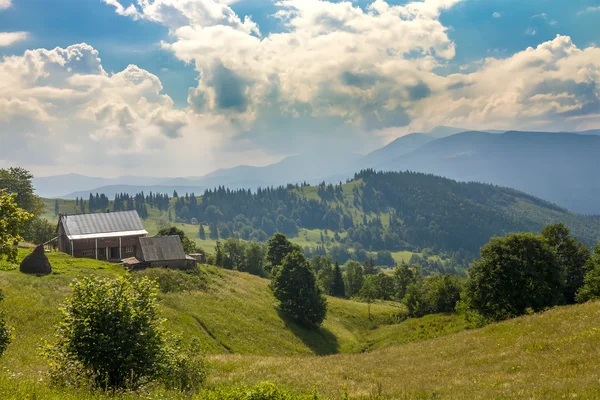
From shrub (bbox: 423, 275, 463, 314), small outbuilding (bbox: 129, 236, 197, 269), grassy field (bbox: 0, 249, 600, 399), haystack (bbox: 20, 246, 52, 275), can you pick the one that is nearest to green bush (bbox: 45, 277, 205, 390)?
grassy field (bbox: 0, 249, 600, 399)

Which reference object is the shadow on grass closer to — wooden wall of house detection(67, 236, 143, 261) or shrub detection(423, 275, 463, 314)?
shrub detection(423, 275, 463, 314)

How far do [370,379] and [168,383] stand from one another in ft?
42.4

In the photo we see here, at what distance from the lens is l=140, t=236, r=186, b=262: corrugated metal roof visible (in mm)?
78938

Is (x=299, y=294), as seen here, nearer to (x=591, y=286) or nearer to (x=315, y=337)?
(x=315, y=337)

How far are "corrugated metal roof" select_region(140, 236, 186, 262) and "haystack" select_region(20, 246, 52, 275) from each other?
2131 centimetres

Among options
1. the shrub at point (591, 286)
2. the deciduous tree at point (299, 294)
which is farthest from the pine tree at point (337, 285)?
the shrub at point (591, 286)

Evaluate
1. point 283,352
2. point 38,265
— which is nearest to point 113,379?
point 283,352

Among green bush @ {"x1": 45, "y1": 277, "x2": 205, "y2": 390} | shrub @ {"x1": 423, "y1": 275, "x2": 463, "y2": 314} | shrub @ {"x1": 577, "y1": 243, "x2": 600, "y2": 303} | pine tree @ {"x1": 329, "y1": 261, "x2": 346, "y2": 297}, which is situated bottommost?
pine tree @ {"x1": 329, "y1": 261, "x2": 346, "y2": 297}

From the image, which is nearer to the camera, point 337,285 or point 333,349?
point 333,349

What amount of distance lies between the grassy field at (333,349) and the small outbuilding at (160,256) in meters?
5.73

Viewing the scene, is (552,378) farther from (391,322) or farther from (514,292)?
(391,322)

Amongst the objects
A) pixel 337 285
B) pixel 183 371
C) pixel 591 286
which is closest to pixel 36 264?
pixel 183 371

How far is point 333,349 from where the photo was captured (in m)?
67.9

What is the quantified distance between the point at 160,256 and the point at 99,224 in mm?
20031
